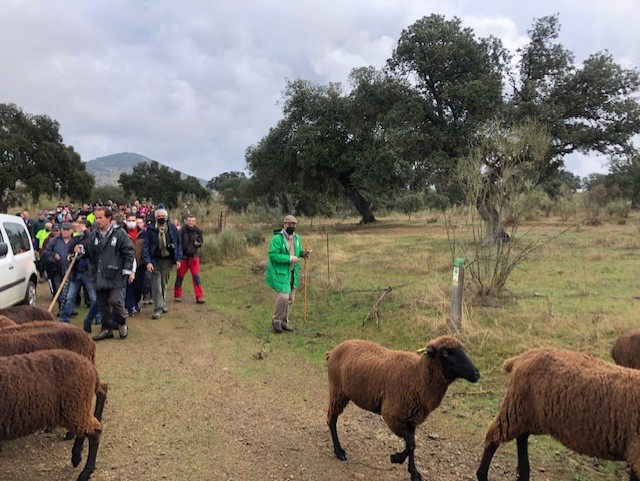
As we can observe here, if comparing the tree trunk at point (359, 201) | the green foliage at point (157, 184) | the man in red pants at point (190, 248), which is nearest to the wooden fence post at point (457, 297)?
the man in red pants at point (190, 248)

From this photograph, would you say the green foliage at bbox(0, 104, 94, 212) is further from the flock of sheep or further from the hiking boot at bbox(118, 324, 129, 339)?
the flock of sheep

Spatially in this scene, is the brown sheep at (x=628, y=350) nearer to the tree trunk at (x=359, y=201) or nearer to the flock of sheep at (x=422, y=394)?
→ the flock of sheep at (x=422, y=394)

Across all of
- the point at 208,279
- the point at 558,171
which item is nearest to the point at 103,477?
the point at 208,279

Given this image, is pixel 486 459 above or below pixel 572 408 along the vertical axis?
below

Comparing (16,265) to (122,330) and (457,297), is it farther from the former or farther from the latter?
(457,297)

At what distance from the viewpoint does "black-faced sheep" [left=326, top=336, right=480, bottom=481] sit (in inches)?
161

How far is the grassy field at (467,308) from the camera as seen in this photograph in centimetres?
615

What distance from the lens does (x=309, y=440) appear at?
15.8 feet

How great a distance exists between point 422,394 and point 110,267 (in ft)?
18.0

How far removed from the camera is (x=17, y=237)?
9266mm

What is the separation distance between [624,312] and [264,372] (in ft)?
19.1

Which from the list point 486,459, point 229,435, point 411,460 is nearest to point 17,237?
point 229,435

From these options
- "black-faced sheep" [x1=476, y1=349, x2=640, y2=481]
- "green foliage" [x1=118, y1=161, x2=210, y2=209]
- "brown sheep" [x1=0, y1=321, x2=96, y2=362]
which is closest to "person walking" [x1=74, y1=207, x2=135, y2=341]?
"brown sheep" [x1=0, y1=321, x2=96, y2=362]

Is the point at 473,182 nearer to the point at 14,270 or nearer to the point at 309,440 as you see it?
the point at 309,440
